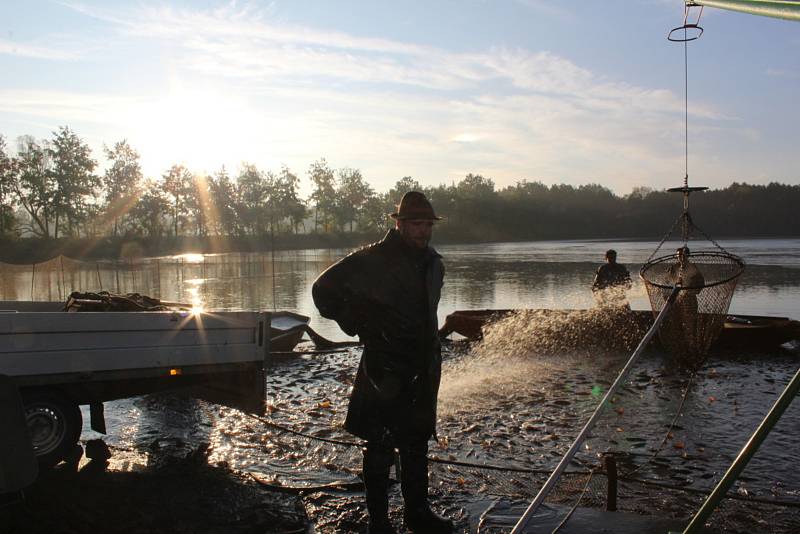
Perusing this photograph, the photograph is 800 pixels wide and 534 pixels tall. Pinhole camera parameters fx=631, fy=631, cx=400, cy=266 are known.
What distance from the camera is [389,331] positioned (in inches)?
180

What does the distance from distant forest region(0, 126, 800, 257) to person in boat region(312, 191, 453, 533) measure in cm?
7341

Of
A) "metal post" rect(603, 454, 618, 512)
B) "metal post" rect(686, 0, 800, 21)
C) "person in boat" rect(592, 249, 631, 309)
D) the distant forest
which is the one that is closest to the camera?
"metal post" rect(686, 0, 800, 21)

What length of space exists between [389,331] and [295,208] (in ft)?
410

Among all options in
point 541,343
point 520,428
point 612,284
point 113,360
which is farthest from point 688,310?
point 541,343

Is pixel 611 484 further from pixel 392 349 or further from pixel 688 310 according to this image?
pixel 688 310

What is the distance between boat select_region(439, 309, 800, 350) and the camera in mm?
13828

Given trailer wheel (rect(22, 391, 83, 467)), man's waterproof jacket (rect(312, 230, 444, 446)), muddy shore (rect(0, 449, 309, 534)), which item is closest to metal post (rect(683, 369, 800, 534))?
man's waterproof jacket (rect(312, 230, 444, 446))

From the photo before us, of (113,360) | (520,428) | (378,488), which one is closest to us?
(378,488)

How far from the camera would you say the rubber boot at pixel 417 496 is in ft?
15.3

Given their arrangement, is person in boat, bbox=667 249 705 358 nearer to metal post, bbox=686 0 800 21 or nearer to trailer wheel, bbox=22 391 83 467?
metal post, bbox=686 0 800 21

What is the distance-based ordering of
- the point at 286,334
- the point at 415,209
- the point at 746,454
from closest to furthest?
1. the point at 746,454
2. the point at 415,209
3. the point at 286,334

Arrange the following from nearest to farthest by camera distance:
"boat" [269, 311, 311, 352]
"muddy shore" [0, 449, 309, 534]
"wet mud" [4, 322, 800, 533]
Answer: "muddy shore" [0, 449, 309, 534] → "wet mud" [4, 322, 800, 533] → "boat" [269, 311, 311, 352]

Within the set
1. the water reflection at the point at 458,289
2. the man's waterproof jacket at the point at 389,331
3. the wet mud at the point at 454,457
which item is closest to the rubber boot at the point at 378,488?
the man's waterproof jacket at the point at 389,331

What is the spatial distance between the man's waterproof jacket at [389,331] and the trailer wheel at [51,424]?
10.6 feet
